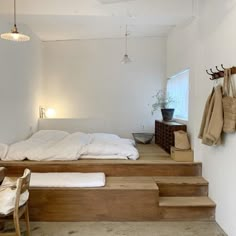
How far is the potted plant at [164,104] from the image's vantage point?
213 inches

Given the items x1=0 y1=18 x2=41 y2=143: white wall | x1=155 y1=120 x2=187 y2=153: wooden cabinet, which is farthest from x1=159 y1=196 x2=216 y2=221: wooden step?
x1=0 y1=18 x2=41 y2=143: white wall

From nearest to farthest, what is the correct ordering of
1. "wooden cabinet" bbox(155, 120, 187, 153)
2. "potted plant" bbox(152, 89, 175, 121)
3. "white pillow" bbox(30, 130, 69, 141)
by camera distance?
"wooden cabinet" bbox(155, 120, 187, 153), "white pillow" bbox(30, 130, 69, 141), "potted plant" bbox(152, 89, 175, 121)

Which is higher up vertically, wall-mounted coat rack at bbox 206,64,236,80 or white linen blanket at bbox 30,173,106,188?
wall-mounted coat rack at bbox 206,64,236,80

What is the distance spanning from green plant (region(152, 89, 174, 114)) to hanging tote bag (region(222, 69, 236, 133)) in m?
2.82

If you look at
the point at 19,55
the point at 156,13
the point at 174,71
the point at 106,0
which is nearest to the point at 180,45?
the point at 174,71

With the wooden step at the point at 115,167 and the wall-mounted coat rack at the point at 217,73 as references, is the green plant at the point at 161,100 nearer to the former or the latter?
the wooden step at the point at 115,167

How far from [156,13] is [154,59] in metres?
2.45

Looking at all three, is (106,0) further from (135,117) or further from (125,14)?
(135,117)

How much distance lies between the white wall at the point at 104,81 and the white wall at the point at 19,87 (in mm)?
537

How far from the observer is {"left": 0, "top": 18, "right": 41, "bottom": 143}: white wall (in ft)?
13.8

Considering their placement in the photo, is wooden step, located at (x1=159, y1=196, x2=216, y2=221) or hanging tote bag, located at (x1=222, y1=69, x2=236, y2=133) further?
wooden step, located at (x1=159, y1=196, x2=216, y2=221)

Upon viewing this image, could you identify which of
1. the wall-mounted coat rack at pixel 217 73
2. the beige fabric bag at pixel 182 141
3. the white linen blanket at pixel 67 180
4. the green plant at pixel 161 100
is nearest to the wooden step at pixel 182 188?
the beige fabric bag at pixel 182 141

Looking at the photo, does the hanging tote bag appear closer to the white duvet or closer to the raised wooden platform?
the raised wooden platform

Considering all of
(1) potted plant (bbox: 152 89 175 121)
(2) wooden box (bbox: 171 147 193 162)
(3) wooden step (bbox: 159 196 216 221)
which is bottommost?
(3) wooden step (bbox: 159 196 216 221)
